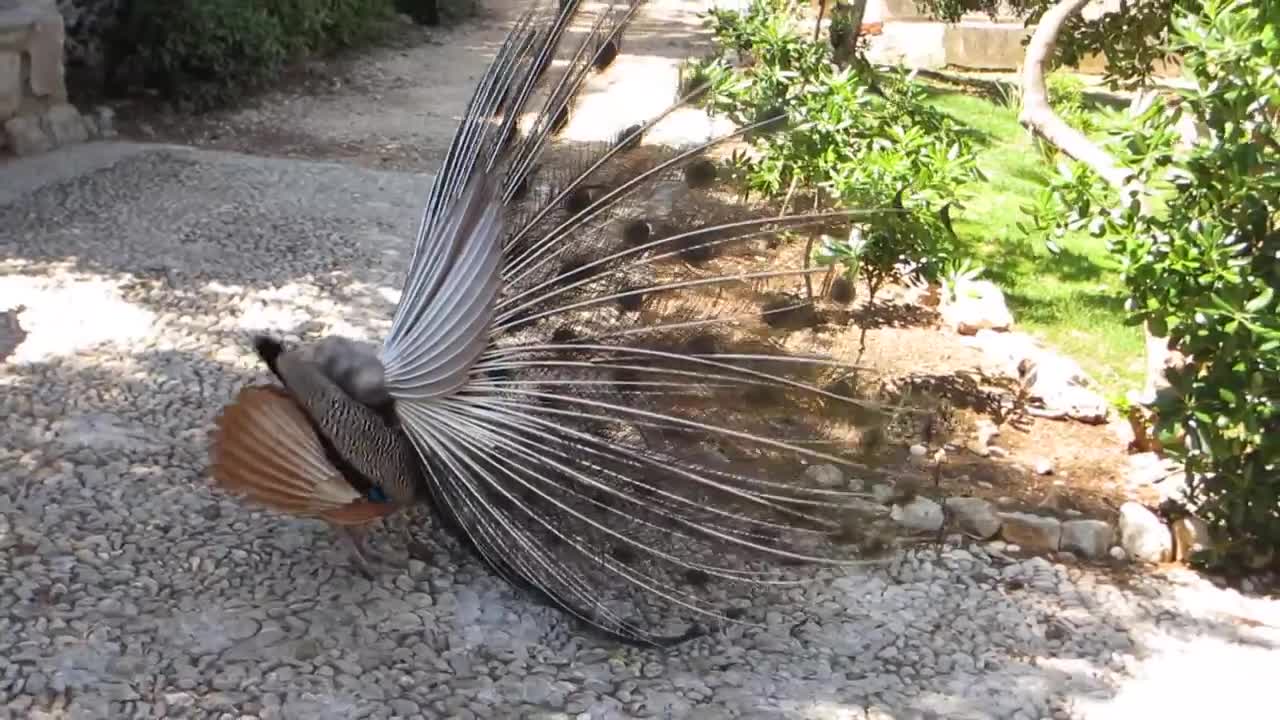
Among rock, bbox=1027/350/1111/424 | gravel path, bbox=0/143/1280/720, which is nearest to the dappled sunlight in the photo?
gravel path, bbox=0/143/1280/720

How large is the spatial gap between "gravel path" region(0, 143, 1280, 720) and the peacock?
17 centimetres

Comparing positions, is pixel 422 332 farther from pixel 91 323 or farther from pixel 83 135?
pixel 83 135

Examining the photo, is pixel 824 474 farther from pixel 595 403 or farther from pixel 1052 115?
pixel 1052 115

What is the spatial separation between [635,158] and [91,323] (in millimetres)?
2753

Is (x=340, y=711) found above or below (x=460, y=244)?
below

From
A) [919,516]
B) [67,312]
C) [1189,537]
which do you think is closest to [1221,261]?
[1189,537]

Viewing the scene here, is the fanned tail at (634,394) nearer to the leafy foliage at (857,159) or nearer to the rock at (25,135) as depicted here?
the leafy foliage at (857,159)

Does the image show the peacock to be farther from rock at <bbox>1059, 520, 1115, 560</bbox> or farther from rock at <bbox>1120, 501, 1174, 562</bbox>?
rock at <bbox>1120, 501, 1174, 562</bbox>

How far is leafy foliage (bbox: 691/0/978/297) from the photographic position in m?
4.25

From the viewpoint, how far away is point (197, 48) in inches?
341

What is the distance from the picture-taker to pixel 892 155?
4641 millimetres

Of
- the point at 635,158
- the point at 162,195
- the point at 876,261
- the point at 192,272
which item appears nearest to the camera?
the point at 635,158

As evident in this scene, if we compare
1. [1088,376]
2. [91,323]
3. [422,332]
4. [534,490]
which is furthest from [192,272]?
[1088,376]

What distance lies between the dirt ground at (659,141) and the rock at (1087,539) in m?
0.20
